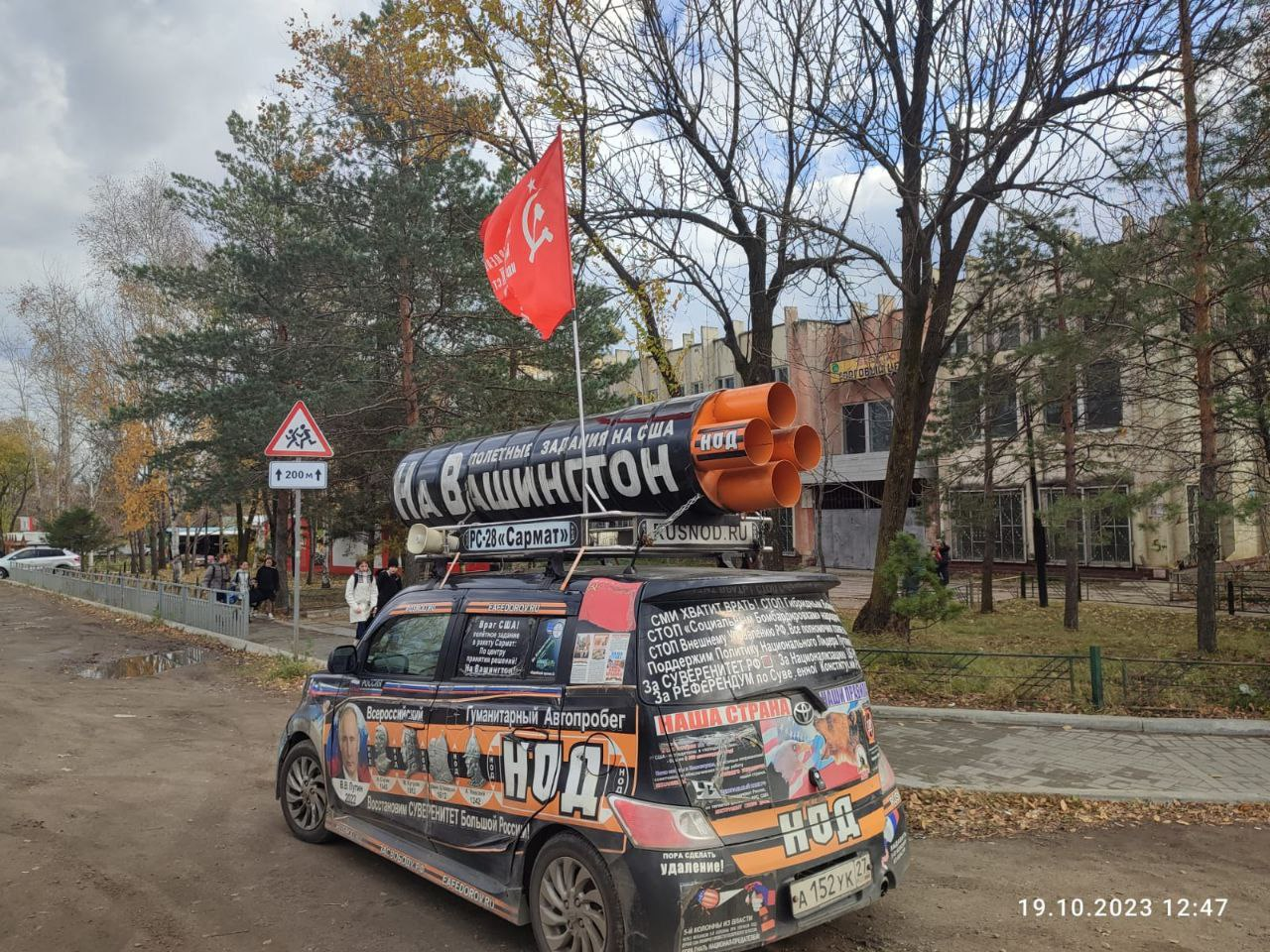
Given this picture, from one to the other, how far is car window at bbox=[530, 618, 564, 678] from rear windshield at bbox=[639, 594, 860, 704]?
0.54 metres

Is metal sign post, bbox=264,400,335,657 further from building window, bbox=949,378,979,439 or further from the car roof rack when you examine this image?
building window, bbox=949,378,979,439

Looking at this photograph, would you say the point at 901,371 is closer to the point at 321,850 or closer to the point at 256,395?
the point at 321,850

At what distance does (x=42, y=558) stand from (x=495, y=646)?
49.1m

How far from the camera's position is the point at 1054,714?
344 inches

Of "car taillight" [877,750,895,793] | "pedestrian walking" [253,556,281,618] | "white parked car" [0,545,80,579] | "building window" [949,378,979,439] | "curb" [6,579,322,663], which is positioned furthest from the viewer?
"white parked car" [0,545,80,579]

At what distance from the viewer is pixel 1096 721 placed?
852cm

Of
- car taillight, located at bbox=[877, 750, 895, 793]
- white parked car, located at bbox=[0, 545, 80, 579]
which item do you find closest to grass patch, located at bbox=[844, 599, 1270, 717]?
car taillight, located at bbox=[877, 750, 895, 793]

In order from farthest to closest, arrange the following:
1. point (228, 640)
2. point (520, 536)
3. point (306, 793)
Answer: point (228, 640) < point (306, 793) < point (520, 536)

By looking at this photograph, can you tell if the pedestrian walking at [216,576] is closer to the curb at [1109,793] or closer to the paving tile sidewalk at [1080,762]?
the paving tile sidewalk at [1080,762]

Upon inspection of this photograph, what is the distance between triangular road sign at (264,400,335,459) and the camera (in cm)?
1117

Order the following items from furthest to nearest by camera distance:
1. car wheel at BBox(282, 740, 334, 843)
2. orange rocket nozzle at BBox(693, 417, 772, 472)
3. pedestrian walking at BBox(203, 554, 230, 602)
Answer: pedestrian walking at BBox(203, 554, 230, 602) → car wheel at BBox(282, 740, 334, 843) → orange rocket nozzle at BBox(693, 417, 772, 472)

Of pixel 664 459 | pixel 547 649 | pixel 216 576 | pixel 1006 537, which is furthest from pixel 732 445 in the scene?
pixel 1006 537

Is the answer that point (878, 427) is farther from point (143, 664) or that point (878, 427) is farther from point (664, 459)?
point (664, 459)

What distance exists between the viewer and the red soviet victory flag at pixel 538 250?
20.3ft
